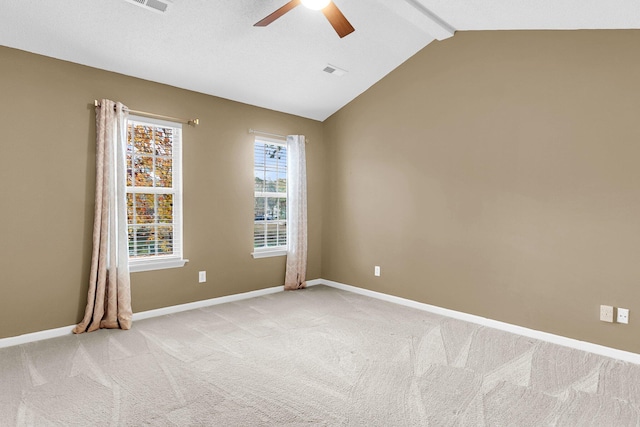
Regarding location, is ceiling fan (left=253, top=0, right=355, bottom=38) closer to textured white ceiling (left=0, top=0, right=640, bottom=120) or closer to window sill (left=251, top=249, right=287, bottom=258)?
textured white ceiling (left=0, top=0, right=640, bottom=120)

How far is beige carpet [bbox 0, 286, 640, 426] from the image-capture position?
204 cm

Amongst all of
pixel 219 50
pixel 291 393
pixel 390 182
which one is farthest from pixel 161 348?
pixel 390 182

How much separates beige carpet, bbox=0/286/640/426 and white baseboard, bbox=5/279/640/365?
11cm

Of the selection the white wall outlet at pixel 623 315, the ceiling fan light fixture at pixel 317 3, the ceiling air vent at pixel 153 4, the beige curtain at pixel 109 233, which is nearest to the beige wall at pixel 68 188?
the beige curtain at pixel 109 233

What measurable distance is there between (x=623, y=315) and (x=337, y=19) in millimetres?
3178

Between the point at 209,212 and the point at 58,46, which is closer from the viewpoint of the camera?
the point at 58,46

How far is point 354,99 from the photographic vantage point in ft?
16.0

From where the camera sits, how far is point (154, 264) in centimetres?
375

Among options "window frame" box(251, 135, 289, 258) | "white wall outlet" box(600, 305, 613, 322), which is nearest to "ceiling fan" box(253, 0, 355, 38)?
"window frame" box(251, 135, 289, 258)

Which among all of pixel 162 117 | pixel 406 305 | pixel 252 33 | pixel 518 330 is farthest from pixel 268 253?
pixel 518 330

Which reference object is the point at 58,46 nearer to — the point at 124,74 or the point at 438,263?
the point at 124,74

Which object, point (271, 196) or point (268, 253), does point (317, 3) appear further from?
point (268, 253)

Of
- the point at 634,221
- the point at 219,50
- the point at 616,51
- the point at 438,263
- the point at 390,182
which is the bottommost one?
the point at 438,263

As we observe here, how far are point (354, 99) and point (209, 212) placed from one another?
2442 millimetres
